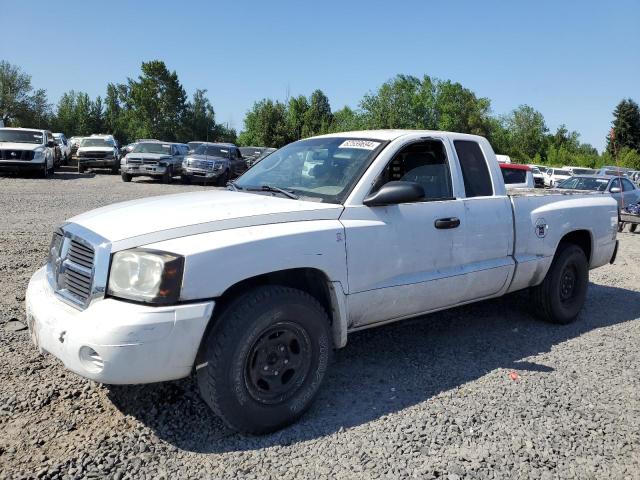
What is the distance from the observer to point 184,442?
9.80ft

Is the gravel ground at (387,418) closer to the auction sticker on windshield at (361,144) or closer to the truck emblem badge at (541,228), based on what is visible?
the truck emblem badge at (541,228)

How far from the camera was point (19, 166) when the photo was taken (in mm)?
20266

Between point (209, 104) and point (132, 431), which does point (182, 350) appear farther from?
point (209, 104)

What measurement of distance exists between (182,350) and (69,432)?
3.00 feet

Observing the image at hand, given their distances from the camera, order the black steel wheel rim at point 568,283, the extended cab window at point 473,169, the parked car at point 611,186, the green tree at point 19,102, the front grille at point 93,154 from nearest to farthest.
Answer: the extended cab window at point 473,169, the black steel wheel rim at point 568,283, the parked car at point 611,186, the front grille at point 93,154, the green tree at point 19,102

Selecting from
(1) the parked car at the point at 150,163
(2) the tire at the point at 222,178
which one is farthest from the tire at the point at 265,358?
(1) the parked car at the point at 150,163

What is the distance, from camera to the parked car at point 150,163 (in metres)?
21.5

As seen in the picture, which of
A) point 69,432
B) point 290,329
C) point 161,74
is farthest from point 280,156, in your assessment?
point 161,74

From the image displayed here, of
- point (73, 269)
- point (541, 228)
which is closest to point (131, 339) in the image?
point (73, 269)

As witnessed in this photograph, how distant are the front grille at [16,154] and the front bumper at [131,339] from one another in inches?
793

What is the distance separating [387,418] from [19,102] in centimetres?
7074

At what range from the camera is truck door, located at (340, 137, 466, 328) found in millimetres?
3520

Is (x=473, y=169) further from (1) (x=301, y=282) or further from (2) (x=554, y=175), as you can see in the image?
(2) (x=554, y=175)

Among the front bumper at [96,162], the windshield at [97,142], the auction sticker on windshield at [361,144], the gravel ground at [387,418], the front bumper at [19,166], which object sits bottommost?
the gravel ground at [387,418]
